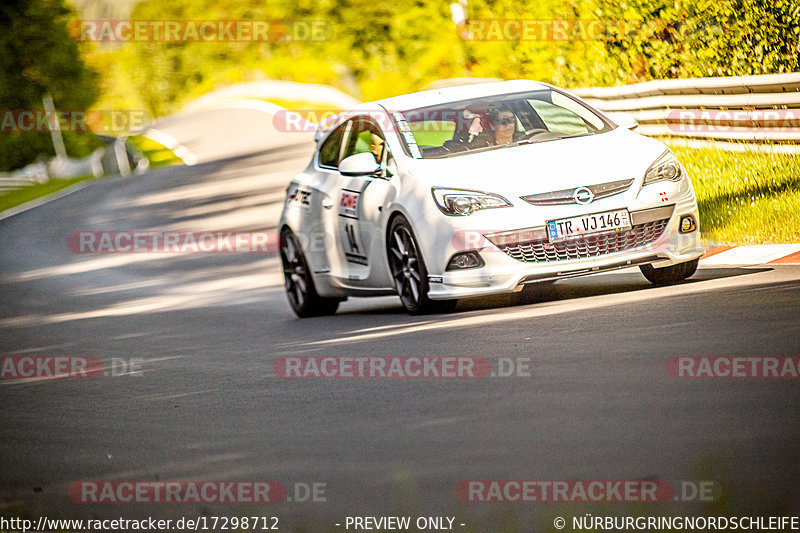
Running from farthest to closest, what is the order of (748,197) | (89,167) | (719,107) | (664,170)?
1. (89,167)
2. (719,107)
3. (748,197)
4. (664,170)

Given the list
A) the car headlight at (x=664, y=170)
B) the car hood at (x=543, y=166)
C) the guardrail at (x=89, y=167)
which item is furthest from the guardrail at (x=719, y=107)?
the guardrail at (x=89, y=167)

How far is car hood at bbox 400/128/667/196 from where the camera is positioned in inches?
376

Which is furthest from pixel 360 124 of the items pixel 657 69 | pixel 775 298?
pixel 657 69

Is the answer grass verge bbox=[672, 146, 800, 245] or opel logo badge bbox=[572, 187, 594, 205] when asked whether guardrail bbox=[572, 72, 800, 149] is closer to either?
grass verge bbox=[672, 146, 800, 245]

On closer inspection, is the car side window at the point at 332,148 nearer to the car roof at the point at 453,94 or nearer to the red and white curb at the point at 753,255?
the car roof at the point at 453,94

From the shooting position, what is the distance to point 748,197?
13539mm

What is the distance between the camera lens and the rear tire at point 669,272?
33.6ft

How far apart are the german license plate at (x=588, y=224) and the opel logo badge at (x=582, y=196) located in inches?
4.2

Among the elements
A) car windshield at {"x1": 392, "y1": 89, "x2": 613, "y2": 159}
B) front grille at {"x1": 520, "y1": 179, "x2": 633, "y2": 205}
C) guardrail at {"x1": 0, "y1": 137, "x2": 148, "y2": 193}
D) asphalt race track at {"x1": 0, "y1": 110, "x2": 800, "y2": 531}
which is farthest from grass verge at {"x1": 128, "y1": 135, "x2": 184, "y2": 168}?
front grille at {"x1": 520, "y1": 179, "x2": 633, "y2": 205}

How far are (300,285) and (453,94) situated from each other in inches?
94.1

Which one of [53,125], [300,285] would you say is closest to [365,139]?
[300,285]

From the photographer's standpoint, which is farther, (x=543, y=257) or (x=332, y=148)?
(x=332, y=148)

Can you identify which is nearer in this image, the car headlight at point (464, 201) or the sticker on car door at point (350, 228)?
the car headlight at point (464, 201)

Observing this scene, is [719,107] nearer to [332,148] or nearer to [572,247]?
[332,148]
